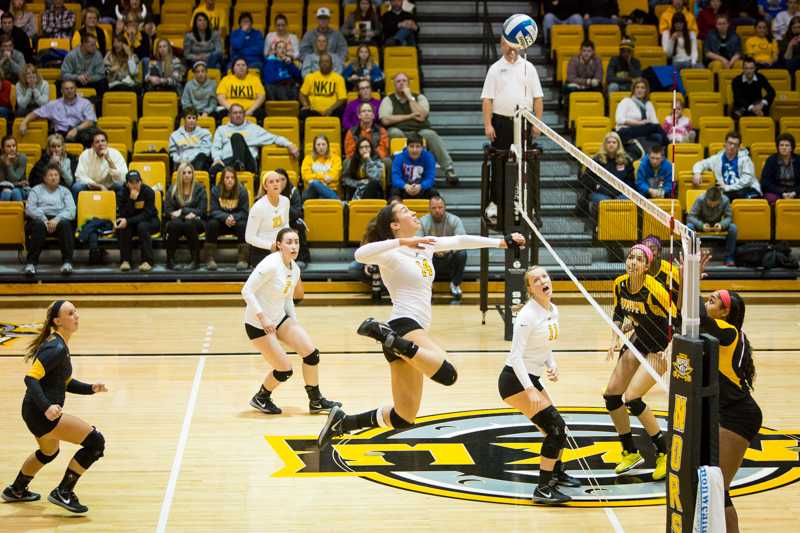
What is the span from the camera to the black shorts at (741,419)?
7.29m

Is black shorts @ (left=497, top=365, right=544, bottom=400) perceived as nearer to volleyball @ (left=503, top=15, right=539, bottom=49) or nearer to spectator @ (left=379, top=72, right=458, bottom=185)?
volleyball @ (left=503, top=15, right=539, bottom=49)

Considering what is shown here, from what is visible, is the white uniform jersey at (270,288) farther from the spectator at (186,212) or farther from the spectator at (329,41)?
the spectator at (329,41)

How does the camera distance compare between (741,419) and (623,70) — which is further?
(623,70)

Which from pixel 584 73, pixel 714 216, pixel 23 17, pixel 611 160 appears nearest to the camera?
pixel 714 216

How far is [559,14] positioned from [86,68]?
337 inches

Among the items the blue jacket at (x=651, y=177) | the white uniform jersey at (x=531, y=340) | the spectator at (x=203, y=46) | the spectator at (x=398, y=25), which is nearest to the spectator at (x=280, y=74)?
the spectator at (x=203, y=46)

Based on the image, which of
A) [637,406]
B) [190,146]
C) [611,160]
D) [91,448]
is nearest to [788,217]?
[611,160]

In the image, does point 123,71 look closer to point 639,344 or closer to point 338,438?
point 338,438

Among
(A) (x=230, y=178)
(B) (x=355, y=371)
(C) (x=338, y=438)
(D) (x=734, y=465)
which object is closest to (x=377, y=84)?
(A) (x=230, y=178)

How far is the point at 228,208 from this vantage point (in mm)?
16938

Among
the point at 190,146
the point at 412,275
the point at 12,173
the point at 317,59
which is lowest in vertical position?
the point at 412,275

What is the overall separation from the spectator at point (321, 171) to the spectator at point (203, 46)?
310cm

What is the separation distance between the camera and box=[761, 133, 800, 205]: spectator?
58.3 feet

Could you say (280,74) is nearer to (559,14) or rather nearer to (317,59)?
(317,59)
